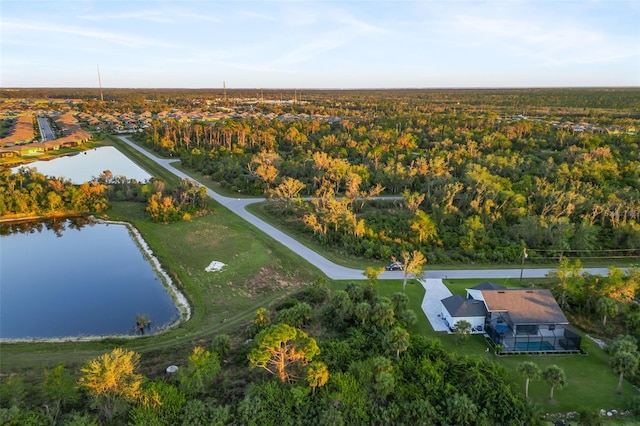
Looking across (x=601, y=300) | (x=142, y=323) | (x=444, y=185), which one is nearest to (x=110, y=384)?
(x=142, y=323)

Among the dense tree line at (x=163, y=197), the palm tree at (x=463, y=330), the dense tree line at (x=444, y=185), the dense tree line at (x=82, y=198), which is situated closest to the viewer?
the palm tree at (x=463, y=330)

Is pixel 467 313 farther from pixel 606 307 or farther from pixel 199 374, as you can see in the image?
pixel 199 374

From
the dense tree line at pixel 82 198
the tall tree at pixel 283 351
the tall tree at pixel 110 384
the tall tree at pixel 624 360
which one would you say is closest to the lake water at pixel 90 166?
the dense tree line at pixel 82 198

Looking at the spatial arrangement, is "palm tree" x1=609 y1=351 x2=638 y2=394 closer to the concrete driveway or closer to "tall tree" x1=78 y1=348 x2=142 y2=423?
the concrete driveway

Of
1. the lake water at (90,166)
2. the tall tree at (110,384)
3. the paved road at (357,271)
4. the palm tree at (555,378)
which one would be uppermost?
the lake water at (90,166)

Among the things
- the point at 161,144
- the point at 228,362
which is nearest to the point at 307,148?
the point at 161,144

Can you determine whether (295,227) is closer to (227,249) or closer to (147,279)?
(227,249)

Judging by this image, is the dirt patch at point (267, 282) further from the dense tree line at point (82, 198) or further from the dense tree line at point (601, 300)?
the dense tree line at point (601, 300)
